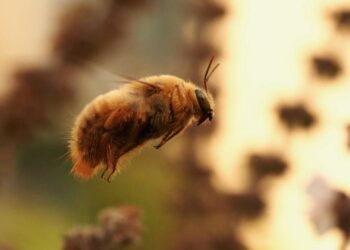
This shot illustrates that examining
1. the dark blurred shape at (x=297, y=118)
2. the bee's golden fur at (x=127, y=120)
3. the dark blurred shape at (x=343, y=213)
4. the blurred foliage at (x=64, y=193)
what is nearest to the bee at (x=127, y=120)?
the bee's golden fur at (x=127, y=120)

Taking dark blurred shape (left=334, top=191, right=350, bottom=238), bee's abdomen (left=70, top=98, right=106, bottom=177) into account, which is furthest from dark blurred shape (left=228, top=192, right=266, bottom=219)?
bee's abdomen (left=70, top=98, right=106, bottom=177)

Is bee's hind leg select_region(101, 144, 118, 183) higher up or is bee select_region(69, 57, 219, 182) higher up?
bee select_region(69, 57, 219, 182)

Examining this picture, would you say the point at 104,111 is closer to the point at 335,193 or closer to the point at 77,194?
the point at 335,193

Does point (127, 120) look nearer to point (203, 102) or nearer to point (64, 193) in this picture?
point (203, 102)

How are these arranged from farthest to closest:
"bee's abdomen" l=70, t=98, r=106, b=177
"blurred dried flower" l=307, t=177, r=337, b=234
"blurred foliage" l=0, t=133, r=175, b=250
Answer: "blurred foliage" l=0, t=133, r=175, b=250
"blurred dried flower" l=307, t=177, r=337, b=234
"bee's abdomen" l=70, t=98, r=106, b=177

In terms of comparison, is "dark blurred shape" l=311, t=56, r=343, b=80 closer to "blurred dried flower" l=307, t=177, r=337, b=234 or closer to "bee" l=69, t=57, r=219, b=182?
"blurred dried flower" l=307, t=177, r=337, b=234

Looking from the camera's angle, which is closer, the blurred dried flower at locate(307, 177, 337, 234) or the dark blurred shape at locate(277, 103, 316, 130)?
the blurred dried flower at locate(307, 177, 337, 234)

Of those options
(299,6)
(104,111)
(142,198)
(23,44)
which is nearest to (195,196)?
(104,111)
